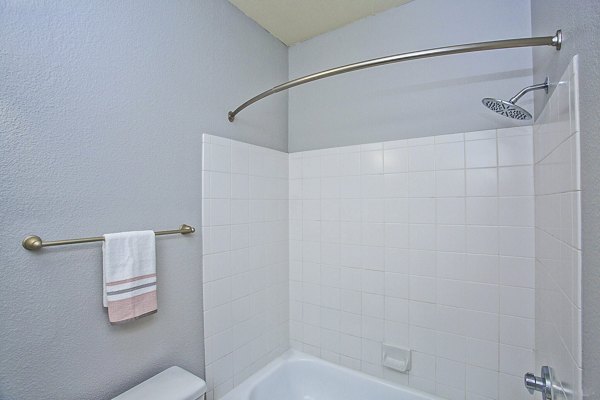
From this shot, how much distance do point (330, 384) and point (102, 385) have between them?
1.29 m

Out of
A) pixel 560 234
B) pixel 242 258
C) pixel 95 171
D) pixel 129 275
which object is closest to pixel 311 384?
pixel 242 258

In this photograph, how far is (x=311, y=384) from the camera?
1.80 meters

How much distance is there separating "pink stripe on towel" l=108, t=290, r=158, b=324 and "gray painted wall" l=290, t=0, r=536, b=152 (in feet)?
3.87

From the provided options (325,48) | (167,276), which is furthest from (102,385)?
(325,48)

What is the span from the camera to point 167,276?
1.27 meters

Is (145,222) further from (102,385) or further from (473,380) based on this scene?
(473,380)

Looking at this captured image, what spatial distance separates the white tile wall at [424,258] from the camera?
1.30 meters

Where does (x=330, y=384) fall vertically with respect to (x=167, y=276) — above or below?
below

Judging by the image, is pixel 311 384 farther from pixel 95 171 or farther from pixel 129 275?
pixel 95 171

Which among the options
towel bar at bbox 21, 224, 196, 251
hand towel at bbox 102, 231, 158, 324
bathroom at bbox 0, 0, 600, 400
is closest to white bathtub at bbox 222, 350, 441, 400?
Answer: bathroom at bbox 0, 0, 600, 400

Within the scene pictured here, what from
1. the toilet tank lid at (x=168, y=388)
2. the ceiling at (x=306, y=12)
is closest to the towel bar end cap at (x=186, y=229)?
the toilet tank lid at (x=168, y=388)

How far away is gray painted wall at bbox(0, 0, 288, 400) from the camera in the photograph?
861 mm

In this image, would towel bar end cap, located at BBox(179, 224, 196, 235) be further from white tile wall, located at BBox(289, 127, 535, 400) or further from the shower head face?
the shower head face

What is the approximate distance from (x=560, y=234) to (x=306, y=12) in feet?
5.67
